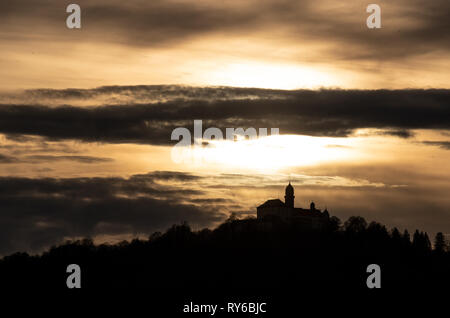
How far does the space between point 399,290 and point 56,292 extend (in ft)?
221

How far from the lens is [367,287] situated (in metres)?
179

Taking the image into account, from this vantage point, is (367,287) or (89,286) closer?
(367,287)

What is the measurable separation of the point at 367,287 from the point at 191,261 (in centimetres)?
3545

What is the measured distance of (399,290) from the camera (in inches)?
7037

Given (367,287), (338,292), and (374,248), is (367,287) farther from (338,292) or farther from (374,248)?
(374,248)

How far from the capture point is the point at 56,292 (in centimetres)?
19550

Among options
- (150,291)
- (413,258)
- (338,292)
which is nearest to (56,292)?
(150,291)

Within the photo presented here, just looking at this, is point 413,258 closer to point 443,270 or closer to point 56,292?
point 443,270

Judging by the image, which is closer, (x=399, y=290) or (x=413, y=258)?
(x=399, y=290)

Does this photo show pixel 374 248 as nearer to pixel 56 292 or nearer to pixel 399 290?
pixel 399 290

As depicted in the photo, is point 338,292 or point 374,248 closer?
point 338,292
